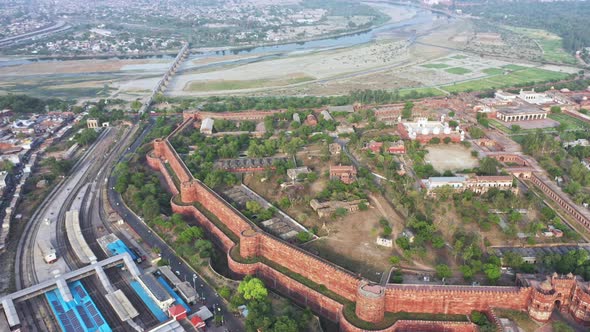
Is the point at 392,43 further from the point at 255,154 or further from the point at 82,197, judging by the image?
the point at 82,197

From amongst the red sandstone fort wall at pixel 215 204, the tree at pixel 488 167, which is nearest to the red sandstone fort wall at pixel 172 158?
the red sandstone fort wall at pixel 215 204

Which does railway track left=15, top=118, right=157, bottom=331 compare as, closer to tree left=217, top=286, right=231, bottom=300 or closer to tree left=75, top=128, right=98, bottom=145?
tree left=75, top=128, right=98, bottom=145

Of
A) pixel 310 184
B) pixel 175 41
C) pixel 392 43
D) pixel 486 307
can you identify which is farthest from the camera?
pixel 175 41

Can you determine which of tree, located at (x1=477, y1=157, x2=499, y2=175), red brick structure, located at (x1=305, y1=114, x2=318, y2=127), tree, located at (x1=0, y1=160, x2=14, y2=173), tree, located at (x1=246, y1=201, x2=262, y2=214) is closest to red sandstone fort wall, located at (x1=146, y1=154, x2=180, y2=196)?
tree, located at (x1=246, y1=201, x2=262, y2=214)

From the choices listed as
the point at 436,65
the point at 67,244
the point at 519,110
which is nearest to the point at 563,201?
the point at 519,110

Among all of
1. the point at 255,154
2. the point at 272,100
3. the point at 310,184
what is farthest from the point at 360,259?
the point at 272,100
